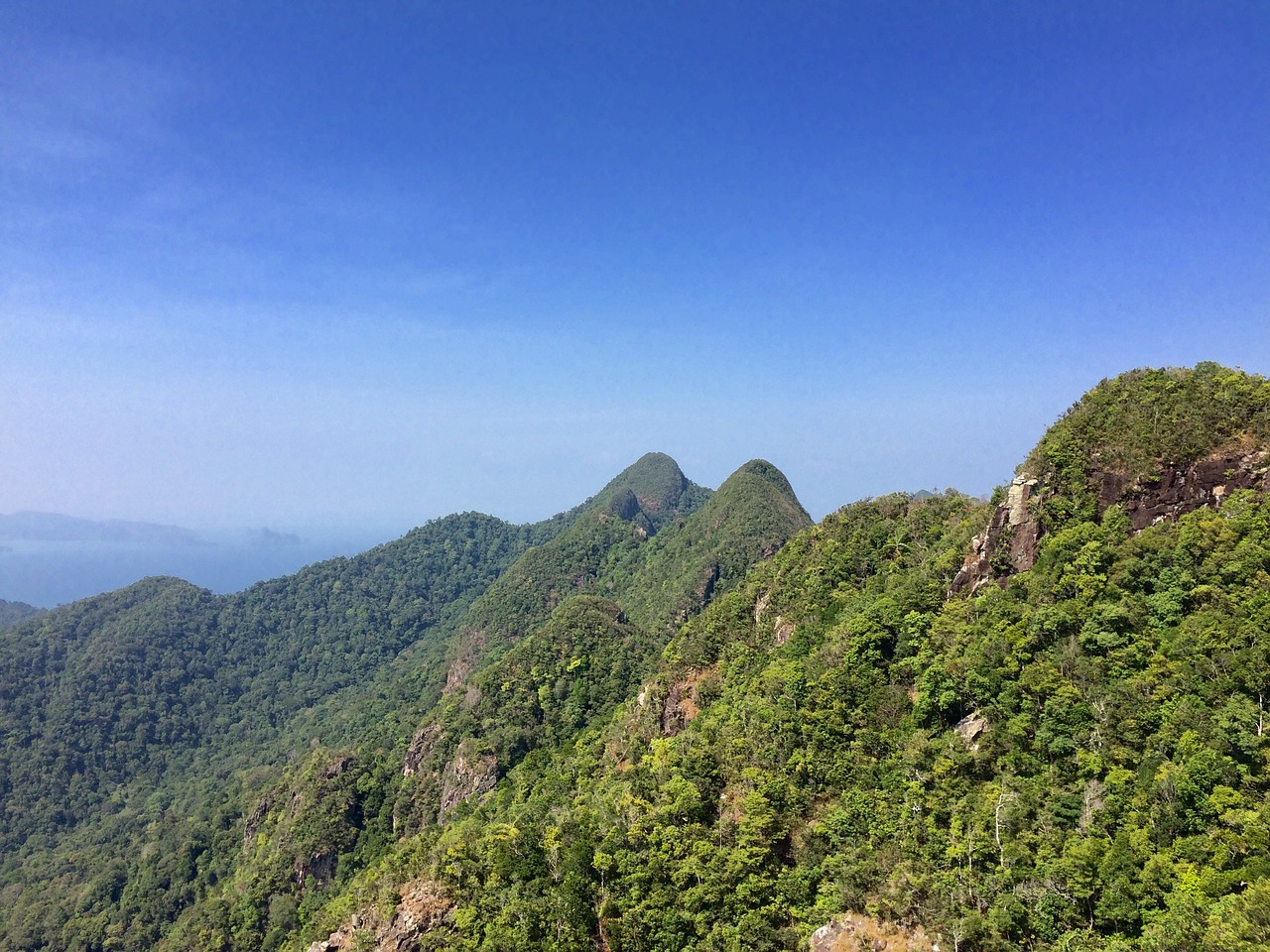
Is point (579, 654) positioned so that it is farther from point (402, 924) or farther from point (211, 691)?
point (211, 691)

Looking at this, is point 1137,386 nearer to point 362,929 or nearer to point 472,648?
point 362,929

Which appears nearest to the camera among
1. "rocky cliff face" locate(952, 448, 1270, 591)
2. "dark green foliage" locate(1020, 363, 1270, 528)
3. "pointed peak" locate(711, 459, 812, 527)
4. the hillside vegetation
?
the hillside vegetation

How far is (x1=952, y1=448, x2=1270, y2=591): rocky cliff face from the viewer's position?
29.7m

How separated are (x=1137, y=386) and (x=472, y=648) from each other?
97644 millimetres

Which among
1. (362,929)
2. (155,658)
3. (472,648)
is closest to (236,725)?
(155,658)

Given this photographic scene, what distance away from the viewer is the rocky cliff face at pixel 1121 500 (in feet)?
97.4

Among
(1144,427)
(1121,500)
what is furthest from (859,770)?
(1144,427)

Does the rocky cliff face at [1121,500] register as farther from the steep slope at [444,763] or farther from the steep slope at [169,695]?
the steep slope at [169,695]

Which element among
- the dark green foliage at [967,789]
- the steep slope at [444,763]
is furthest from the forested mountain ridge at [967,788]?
the steep slope at [444,763]

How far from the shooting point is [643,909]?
2877 centimetres

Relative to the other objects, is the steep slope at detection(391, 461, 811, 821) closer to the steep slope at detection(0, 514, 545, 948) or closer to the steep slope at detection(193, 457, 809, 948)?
the steep slope at detection(193, 457, 809, 948)

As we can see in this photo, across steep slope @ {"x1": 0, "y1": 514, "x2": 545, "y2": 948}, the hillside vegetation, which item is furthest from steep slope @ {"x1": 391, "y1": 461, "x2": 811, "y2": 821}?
steep slope @ {"x1": 0, "y1": 514, "x2": 545, "y2": 948}

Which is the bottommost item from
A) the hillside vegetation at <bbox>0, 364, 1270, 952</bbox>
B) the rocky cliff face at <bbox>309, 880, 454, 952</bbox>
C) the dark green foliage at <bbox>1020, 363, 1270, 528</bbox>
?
the rocky cliff face at <bbox>309, 880, 454, 952</bbox>

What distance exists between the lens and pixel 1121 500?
32.8m
